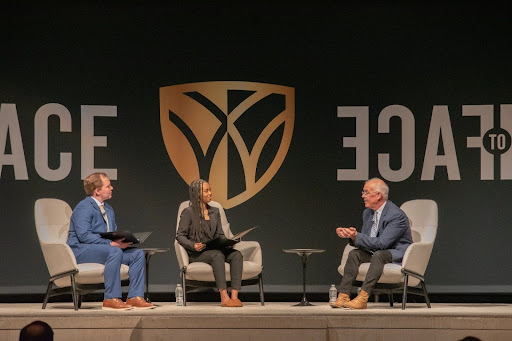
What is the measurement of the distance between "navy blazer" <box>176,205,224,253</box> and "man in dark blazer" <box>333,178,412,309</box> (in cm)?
110

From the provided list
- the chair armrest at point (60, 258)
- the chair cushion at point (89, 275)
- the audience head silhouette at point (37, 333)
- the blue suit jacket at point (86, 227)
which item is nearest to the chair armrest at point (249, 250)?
the blue suit jacket at point (86, 227)

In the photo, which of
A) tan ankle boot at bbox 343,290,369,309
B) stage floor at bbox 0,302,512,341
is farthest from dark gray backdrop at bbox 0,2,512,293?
stage floor at bbox 0,302,512,341

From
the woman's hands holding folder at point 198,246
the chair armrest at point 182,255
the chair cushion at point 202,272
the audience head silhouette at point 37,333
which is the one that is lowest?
the chair cushion at point 202,272

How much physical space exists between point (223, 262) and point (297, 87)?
227cm

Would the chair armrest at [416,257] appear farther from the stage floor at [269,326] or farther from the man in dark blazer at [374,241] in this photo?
the stage floor at [269,326]

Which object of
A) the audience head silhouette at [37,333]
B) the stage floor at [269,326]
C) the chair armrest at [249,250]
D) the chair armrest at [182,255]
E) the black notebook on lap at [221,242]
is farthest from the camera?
the chair armrest at [249,250]

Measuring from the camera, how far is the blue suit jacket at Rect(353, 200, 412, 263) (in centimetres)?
680

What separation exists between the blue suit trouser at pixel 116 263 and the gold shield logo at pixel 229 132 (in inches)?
65.1

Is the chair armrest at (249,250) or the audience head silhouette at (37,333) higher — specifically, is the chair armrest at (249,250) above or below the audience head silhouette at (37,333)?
below

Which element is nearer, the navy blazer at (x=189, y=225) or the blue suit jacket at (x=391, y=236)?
the blue suit jacket at (x=391, y=236)

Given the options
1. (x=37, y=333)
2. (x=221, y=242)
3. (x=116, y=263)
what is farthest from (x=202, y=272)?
(x=37, y=333)

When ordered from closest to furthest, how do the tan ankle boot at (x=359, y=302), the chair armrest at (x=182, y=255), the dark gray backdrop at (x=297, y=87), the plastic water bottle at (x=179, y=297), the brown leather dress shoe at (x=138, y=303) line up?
the tan ankle boot at (x=359, y=302), the brown leather dress shoe at (x=138, y=303), the chair armrest at (x=182, y=255), the plastic water bottle at (x=179, y=297), the dark gray backdrop at (x=297, y=87)

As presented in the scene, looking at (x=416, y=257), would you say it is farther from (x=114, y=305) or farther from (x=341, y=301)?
(x=114, y=305)

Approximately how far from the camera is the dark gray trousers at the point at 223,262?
6.81 metres
